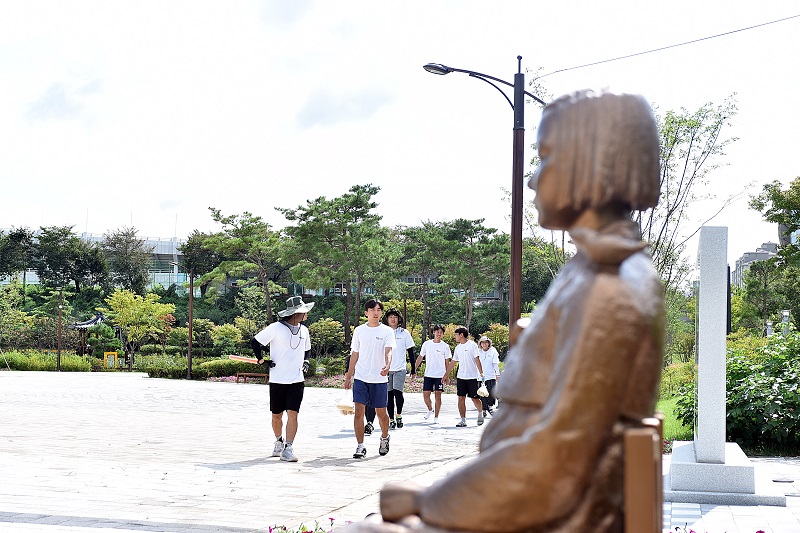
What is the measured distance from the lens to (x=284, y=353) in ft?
28.3

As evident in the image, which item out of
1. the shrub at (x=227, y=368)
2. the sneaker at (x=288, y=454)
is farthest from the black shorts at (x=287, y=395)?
the shrub at (x=227, y=368)

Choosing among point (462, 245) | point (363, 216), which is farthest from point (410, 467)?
point (462, 245)

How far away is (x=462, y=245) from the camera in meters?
34.6

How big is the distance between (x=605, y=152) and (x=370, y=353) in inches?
292

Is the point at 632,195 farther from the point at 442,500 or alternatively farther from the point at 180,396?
the point at 180,396

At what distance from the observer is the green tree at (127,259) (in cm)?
4900

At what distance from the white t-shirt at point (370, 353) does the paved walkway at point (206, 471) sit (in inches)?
38.9

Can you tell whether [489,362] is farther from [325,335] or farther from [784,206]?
[325,335]

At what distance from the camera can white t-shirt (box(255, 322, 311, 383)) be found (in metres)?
8.61

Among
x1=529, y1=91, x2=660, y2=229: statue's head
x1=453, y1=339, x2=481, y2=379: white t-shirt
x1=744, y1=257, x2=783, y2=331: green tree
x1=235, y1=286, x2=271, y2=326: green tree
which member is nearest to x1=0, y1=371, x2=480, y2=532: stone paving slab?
x1=453, y1=339, x2=481, y2=379: white t-shirt

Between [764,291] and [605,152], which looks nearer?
[605,152]

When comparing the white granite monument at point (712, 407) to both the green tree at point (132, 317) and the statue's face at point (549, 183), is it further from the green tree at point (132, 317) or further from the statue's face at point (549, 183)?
the green tree at point (132, 317)

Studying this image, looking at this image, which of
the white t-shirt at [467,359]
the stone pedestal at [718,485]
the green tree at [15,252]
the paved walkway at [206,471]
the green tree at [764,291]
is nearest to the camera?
the paved walkway at [206,471]

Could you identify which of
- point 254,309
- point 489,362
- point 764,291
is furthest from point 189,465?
point 254,309
